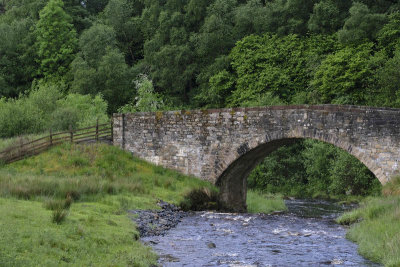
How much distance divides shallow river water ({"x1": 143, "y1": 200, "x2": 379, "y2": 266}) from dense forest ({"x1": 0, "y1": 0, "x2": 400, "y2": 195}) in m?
17.1

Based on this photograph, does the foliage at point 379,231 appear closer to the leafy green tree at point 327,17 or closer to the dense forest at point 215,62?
the dense forest at point 215,62

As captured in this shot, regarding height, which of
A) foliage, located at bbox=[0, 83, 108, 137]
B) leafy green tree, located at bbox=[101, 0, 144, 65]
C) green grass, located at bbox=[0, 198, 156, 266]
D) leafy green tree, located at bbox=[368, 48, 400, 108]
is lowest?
green grass, located at bbox=[0, 198, 156, 266]

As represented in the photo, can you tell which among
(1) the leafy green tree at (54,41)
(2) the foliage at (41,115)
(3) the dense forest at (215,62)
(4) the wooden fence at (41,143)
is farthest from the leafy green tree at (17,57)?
(4) the wooden fence at (41,143)

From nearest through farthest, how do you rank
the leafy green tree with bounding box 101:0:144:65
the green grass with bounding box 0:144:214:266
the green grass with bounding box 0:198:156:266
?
the green grass with bounding box 0:198:156:266
the green grass with bounding box 0:144:214:266
the leafy green tree with bounding box 101:0:144:65

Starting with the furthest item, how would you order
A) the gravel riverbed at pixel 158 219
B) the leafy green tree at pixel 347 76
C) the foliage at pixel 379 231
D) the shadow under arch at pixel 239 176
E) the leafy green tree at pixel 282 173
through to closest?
the leafy green tree at pixel 282 173
the leafy green tree at pixel 347 76
the shadow under arch at pixel 239 176
the gravel riverbed at pixel 158 219
the foliage at pixel 379 231

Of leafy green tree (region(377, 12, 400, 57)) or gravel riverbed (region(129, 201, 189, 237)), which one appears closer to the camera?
gravel riverbed (region(129, 201, 189, 237))

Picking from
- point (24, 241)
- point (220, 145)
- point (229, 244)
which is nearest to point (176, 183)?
point (220, 145)

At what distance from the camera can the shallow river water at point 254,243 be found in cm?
1166

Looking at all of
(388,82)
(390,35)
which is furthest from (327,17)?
(388,82)

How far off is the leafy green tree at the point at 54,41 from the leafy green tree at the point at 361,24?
3092cm

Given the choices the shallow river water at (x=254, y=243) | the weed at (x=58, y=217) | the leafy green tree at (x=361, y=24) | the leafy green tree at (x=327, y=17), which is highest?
the leafy green tree at (x=327, y=17)

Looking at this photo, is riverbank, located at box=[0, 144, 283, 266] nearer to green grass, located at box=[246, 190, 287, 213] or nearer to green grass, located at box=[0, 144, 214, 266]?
green grass, located at box=[0, 144, 214, 266]

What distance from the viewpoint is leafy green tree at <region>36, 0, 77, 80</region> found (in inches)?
2179

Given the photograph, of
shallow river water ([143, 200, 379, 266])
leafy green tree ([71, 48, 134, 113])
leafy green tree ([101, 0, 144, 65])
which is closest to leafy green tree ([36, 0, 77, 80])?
leafy green tree ([71, 48, 134, 113])
